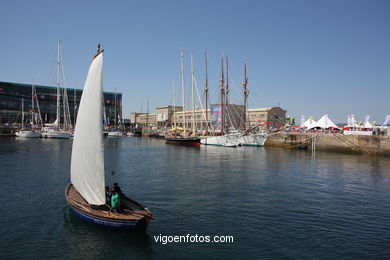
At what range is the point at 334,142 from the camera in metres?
66.1

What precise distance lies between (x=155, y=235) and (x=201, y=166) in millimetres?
26400

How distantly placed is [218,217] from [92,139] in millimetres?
9568

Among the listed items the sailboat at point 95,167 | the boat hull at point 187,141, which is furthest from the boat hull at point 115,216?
the boat hull at point 187,141

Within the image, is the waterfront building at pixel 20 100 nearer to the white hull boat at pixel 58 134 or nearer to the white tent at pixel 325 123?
the white hull boat at pixel 58 134

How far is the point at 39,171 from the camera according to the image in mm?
35594

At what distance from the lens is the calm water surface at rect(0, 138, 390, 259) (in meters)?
14.6

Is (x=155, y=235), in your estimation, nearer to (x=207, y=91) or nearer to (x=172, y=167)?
(x=172, y=167)

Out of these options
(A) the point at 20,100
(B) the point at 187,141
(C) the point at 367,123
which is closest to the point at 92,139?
(B) the point at 187,141

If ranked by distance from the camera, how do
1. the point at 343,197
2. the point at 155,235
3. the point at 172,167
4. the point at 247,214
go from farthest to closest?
the point at 172,167, the point at 343,197, the point at 247,214, the point at 155,235

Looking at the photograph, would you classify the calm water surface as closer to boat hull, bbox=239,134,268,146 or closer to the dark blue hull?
the dark blue hull

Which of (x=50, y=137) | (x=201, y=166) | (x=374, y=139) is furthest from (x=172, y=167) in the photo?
(x=50, y=137)

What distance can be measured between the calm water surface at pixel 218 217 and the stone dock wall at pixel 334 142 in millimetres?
28735

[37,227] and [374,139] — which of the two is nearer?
[37,227]

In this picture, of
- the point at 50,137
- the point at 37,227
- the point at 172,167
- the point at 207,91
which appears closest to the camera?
the point at 37,227
